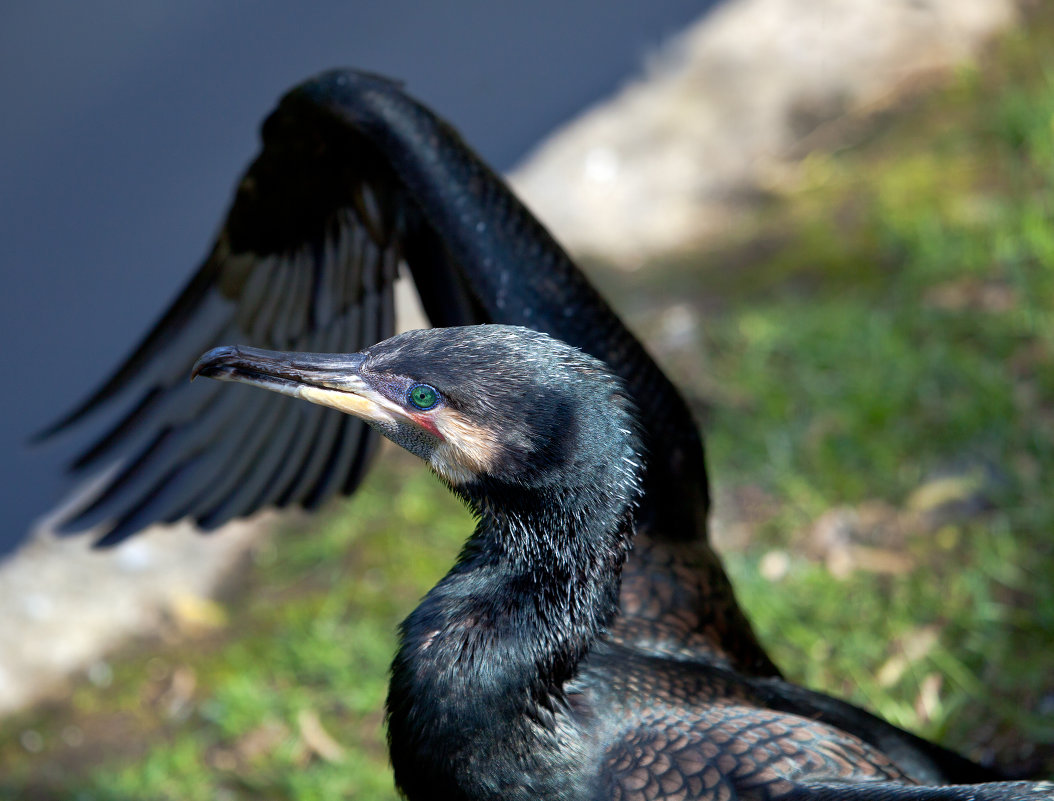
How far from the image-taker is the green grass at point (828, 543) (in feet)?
10.8

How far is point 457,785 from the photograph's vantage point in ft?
6.38

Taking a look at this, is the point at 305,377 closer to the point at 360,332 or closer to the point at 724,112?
the point at 360,332

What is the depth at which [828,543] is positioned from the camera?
12.0ft

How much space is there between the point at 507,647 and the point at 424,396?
17.0 inches

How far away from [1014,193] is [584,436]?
3.48 metres

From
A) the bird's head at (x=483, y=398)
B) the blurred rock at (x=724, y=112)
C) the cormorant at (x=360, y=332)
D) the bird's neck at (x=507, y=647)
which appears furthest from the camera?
the blurred rock at (x=724, y=112)

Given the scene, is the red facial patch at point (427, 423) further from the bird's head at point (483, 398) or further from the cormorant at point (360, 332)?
the cormorant at point (360, 332)

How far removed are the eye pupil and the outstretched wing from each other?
2.62 feet

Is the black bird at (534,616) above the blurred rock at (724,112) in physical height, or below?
below

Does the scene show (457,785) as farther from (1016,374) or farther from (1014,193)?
(1014,193)

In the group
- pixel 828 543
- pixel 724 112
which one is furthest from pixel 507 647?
pixel 724 112

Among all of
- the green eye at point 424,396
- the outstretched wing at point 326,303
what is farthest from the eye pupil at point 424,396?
the outstretched wing at point 326,303

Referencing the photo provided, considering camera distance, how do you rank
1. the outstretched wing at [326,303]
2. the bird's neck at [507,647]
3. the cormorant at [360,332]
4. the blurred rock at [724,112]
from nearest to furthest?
the bird's neck at [507,647] < the cormorant at [360,332] < the outstretched wing at [326,303] < the blurred rock at [724,112]

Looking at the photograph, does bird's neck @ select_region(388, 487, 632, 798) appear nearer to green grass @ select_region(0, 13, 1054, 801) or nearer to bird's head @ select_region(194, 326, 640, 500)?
bird's head @ select_region(194, 326, 640, 500)
